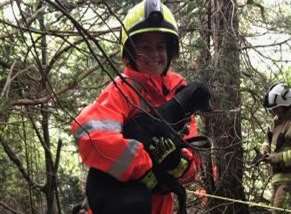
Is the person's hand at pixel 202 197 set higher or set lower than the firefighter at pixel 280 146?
lower

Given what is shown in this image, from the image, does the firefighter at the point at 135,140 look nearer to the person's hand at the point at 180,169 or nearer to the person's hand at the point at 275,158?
the person's hand at the point at 180,169

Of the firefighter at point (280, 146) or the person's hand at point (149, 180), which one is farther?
the firefighter at point (280, 146)

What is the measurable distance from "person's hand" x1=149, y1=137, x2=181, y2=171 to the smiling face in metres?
0.43

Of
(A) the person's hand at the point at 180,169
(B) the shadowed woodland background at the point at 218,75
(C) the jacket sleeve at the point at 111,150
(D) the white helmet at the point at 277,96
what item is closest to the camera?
(C) the jacket sleeve at the point at 111,150

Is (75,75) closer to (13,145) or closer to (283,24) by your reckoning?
(13,145)

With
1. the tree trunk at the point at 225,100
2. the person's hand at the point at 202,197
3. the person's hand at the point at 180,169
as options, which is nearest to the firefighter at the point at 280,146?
the tree trunk at the point at 225,100

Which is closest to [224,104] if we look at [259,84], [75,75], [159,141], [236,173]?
[259,84]

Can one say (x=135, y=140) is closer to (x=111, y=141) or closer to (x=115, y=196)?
(x=111, y=141)

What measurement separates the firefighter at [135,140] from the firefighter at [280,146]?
2.45 m

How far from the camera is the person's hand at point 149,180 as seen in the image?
238 centimetres

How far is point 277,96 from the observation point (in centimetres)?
489

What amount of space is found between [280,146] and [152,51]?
2958 mm

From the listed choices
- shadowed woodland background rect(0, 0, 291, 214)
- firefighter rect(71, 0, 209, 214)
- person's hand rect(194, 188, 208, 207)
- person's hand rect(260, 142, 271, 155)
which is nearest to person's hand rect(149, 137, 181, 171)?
firefighter rect(71, 0, 209, 214)

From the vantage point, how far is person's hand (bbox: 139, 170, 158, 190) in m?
2.38
